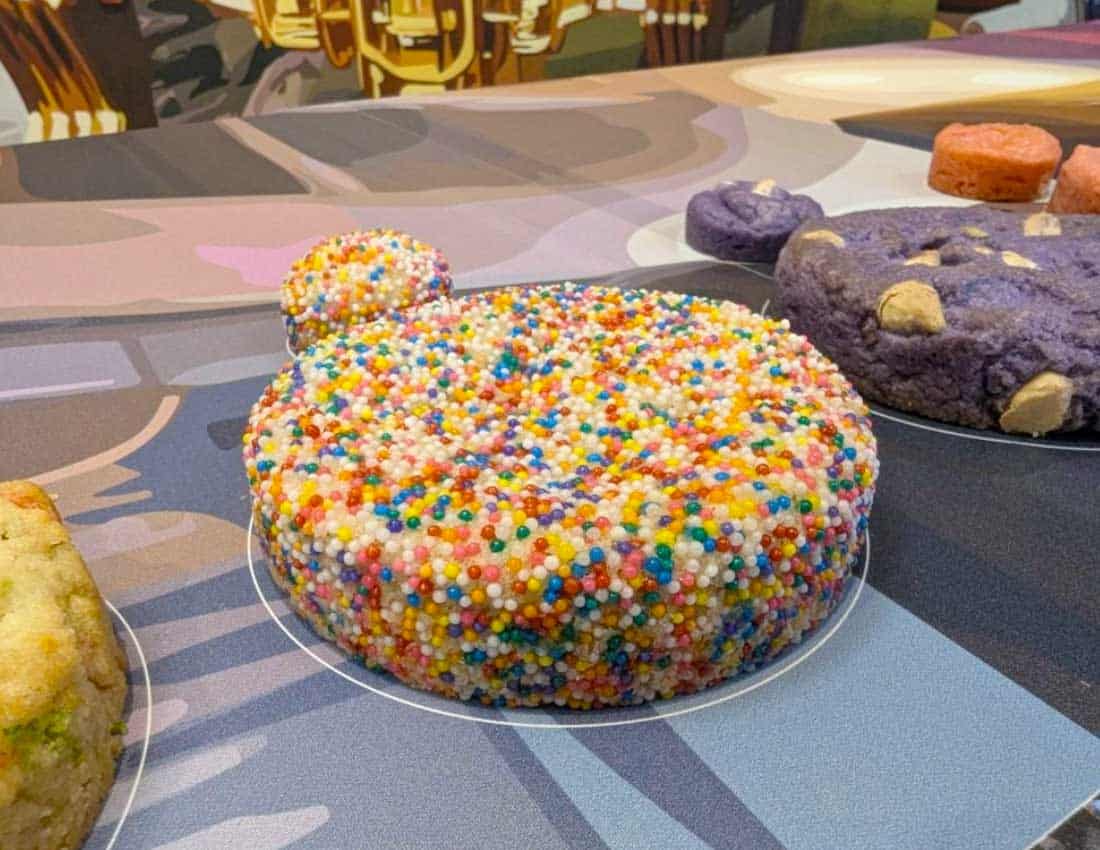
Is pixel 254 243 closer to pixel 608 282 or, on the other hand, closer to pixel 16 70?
pixel 608 282

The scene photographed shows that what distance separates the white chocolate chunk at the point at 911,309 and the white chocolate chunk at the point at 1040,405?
8.5 inches

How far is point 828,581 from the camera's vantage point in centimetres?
159

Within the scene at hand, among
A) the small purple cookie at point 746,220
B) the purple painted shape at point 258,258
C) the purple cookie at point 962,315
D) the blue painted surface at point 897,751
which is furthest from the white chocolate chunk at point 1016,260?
the purple painted shape at point 258,258

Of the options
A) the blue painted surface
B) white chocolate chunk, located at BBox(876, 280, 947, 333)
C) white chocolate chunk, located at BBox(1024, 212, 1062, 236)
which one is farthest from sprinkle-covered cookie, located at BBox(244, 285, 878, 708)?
white chocolate chunk, located at BBox(1024, 212, 1062, 236)

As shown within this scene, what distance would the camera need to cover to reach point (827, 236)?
2.44m

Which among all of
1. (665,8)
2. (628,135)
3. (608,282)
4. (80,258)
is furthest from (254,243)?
(665,8)

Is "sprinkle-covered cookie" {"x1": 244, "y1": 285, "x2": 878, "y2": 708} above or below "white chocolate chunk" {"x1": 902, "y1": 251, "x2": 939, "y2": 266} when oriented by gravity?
below

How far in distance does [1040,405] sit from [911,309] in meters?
0.32

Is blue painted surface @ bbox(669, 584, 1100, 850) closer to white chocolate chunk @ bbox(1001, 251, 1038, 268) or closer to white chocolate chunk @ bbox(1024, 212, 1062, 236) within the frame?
white chocolate chunk @ bbox(1001, 251, 1038, 268)

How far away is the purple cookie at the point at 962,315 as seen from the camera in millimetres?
2055

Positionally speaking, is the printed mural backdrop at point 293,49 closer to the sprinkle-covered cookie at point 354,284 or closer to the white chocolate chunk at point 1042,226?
the sprinkle-covered cookie at point 354,284

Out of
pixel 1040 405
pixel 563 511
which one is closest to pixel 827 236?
pixel 1040 405

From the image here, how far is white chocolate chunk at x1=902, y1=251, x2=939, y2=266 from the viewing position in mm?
2295

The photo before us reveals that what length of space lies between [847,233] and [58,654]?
197 centimetres
